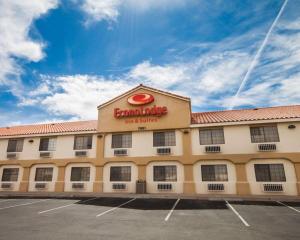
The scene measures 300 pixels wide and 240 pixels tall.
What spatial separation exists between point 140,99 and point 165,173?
26.9 ft

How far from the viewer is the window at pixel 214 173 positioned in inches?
740

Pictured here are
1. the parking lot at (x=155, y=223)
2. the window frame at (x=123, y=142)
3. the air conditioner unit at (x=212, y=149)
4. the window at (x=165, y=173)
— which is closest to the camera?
the parking lot at (x=155, y=223)

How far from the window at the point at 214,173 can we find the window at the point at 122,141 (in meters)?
7.97

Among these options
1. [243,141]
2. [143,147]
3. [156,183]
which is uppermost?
[243,141]

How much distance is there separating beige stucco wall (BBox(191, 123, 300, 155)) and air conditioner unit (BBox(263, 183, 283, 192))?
2.88 m

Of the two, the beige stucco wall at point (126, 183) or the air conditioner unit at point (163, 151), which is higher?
the air conditioner unit at point (163, 151)

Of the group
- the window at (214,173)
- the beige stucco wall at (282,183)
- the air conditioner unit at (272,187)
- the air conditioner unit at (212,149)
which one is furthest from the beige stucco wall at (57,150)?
the air conditioner unit at (272,187)

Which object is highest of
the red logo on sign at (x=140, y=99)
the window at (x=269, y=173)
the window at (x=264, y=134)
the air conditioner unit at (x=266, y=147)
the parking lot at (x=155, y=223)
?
the red logo on sign at (x=140, y=99)

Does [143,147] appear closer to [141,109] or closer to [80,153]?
[141,109]

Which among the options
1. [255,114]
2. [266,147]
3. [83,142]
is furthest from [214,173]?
[83,142]

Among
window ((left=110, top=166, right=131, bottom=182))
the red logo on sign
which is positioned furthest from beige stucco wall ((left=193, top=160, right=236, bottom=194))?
the red logo on sign

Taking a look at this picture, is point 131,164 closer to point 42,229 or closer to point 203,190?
point 203,190

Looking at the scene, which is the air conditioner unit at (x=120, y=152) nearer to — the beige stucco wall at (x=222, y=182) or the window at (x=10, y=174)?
the beige stucco wall at (x=222, y=182)

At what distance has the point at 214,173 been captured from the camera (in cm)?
1905
